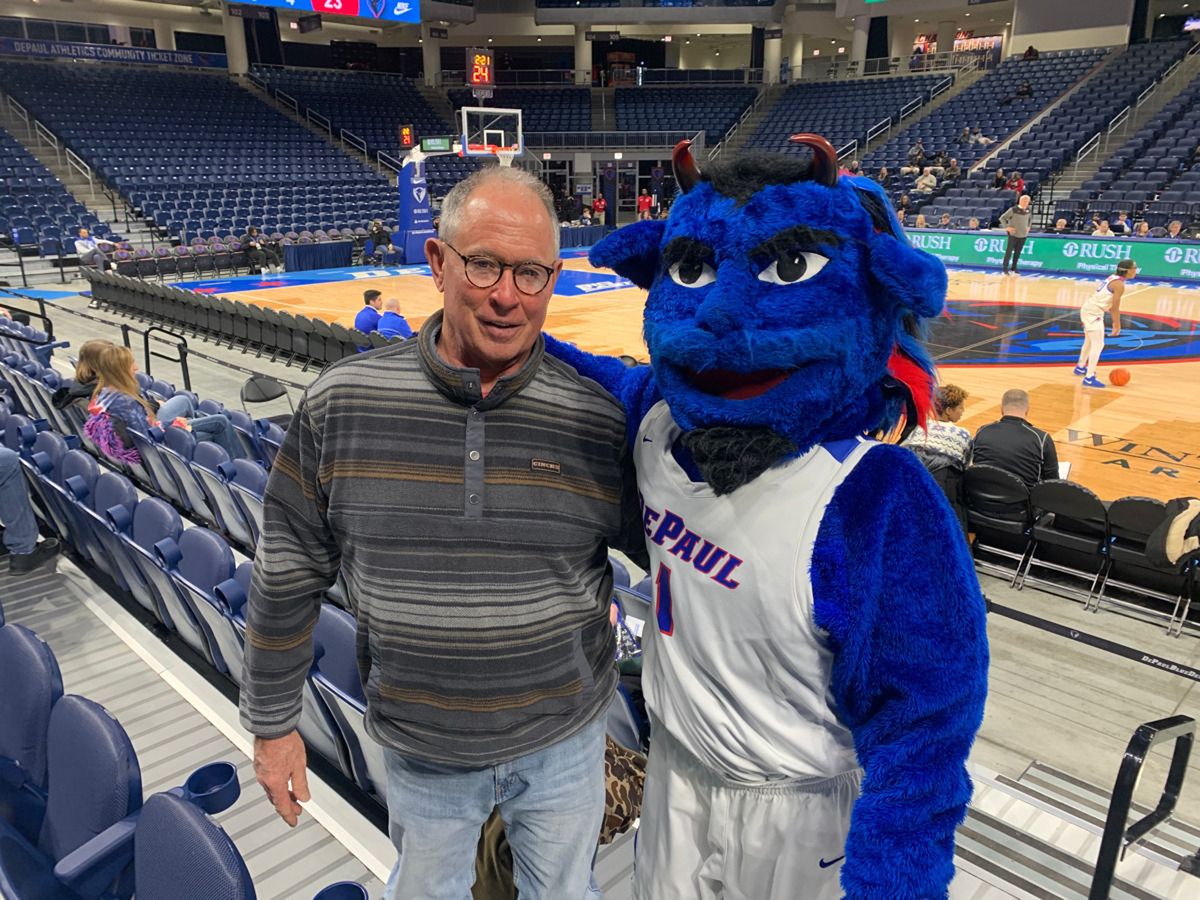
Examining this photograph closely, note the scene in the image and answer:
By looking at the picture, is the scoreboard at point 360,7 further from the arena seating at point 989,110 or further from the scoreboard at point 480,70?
the arena seating at point 989,110

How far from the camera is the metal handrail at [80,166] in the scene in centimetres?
1958

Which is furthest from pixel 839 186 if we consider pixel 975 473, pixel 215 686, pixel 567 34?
pixel 567 34

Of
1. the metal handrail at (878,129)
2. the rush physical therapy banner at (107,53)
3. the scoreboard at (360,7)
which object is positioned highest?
the scoreboard at (360,7)

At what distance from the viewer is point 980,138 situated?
2141 cm

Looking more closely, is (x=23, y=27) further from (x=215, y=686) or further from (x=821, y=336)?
(x=821, y=336)

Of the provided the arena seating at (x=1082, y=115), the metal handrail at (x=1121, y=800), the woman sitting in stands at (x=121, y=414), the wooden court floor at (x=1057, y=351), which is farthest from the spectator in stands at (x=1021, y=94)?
the metal handrail at (x=1121, y=800)

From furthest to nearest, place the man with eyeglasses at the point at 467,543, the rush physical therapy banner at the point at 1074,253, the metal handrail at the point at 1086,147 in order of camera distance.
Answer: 1. the metal handrail at the point at 1086,147
2. the rush physical therapy banner at the point at 1074,253
3. the man with eyeglasses at the point at 467,543

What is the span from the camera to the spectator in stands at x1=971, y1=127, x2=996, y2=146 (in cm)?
2130

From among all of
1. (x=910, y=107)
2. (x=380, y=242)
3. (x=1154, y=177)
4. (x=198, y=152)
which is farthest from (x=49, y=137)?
(x=1154, y=177)

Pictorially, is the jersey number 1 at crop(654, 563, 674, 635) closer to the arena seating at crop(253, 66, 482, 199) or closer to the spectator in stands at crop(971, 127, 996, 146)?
the spectator in stands at crop(971, 127, 996, 146)

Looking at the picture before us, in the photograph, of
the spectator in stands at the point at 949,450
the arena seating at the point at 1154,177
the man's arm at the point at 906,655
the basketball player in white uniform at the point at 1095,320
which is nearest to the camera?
the man's arm at the point at 906,655

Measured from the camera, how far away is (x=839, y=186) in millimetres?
1324

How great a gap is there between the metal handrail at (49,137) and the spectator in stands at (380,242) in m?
7.74

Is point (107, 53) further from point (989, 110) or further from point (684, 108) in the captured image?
point (989, 110)
